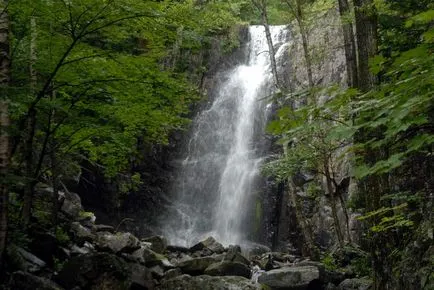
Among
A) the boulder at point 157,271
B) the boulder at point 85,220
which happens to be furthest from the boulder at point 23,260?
the boulder at point 85,220

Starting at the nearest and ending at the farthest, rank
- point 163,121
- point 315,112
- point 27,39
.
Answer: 1. point 315,112
2. point 27,39
3. point 163,121

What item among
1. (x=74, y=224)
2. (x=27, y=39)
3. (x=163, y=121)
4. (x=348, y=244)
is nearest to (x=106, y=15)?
(x=27, y=39)

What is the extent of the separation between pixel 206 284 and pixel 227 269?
8.09 ft

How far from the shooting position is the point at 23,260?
6.83m

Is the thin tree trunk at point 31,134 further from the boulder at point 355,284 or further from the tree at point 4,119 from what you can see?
the boulder at point 355,284

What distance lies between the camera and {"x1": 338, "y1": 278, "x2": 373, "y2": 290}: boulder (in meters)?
8.55

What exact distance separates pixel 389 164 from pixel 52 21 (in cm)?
575

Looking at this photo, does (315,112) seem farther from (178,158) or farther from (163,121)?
(178,158)

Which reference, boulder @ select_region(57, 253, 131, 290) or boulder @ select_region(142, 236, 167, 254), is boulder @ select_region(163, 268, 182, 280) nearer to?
A: boulder @ select_region(57, 253, 131, 290)

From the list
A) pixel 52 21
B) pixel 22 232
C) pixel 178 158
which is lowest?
pixel 22 232

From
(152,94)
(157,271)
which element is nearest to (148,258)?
(157,271)

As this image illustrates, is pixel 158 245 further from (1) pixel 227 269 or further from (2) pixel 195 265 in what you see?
(1) pixel 227 269

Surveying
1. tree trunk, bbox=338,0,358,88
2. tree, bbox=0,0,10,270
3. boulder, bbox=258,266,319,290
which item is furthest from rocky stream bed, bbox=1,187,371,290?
tree trunk, bbox=338,0,358,88

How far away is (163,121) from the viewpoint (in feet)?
27.5
